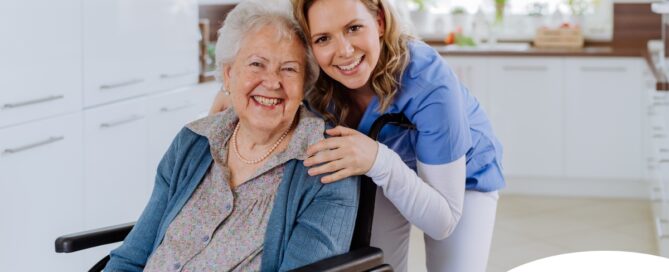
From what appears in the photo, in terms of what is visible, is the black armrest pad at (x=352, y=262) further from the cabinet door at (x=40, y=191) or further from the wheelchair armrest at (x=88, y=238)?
the cabinet door at (x=40, y=191)

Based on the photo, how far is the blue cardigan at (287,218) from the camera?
6.52 feet

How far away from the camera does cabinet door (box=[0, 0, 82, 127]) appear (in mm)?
2758

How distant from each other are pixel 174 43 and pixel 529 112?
2.50 m

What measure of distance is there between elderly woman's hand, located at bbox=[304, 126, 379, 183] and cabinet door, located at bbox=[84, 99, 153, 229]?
4.74 feet

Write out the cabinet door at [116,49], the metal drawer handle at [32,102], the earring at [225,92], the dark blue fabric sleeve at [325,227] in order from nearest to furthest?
the dark blue fabric sleeve at [325,227]
the earring at [225,92]
the metal drawer handle at [32,102]
the cabinet door at [116,49]

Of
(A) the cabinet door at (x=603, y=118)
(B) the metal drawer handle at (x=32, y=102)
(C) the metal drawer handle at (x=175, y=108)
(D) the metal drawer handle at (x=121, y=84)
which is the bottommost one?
(A) the cabinet door at (x=603, y=118)

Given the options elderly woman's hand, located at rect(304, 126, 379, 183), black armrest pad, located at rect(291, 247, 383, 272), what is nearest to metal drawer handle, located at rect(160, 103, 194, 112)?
elderly woman's hand, located at rect(304, 126, 379, 183)

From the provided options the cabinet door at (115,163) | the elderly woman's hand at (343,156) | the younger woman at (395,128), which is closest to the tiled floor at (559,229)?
the cabinet door at (115,163)

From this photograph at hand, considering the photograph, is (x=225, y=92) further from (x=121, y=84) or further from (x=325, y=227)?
(x=121, y=84)

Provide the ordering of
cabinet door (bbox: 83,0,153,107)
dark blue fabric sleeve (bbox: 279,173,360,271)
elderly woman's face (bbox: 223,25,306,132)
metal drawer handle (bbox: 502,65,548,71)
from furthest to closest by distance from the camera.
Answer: metal drawer handle (bbox: 502,65,548,71) → cabinet door (bbox: 83,0,153,107) → elderly woman's face (bbox: 223,25,306,132) → dark blue fabric sleeve (bbox: 279,173,360,271)

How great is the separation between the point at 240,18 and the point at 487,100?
3.75m

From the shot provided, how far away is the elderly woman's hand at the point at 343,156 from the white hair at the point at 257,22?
0.73 feet

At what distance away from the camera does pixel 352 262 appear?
1899 mm

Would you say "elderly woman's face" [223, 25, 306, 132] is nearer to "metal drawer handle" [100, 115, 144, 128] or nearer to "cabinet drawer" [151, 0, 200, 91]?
"metal drawer handle" [100, 115, 144, 128]
